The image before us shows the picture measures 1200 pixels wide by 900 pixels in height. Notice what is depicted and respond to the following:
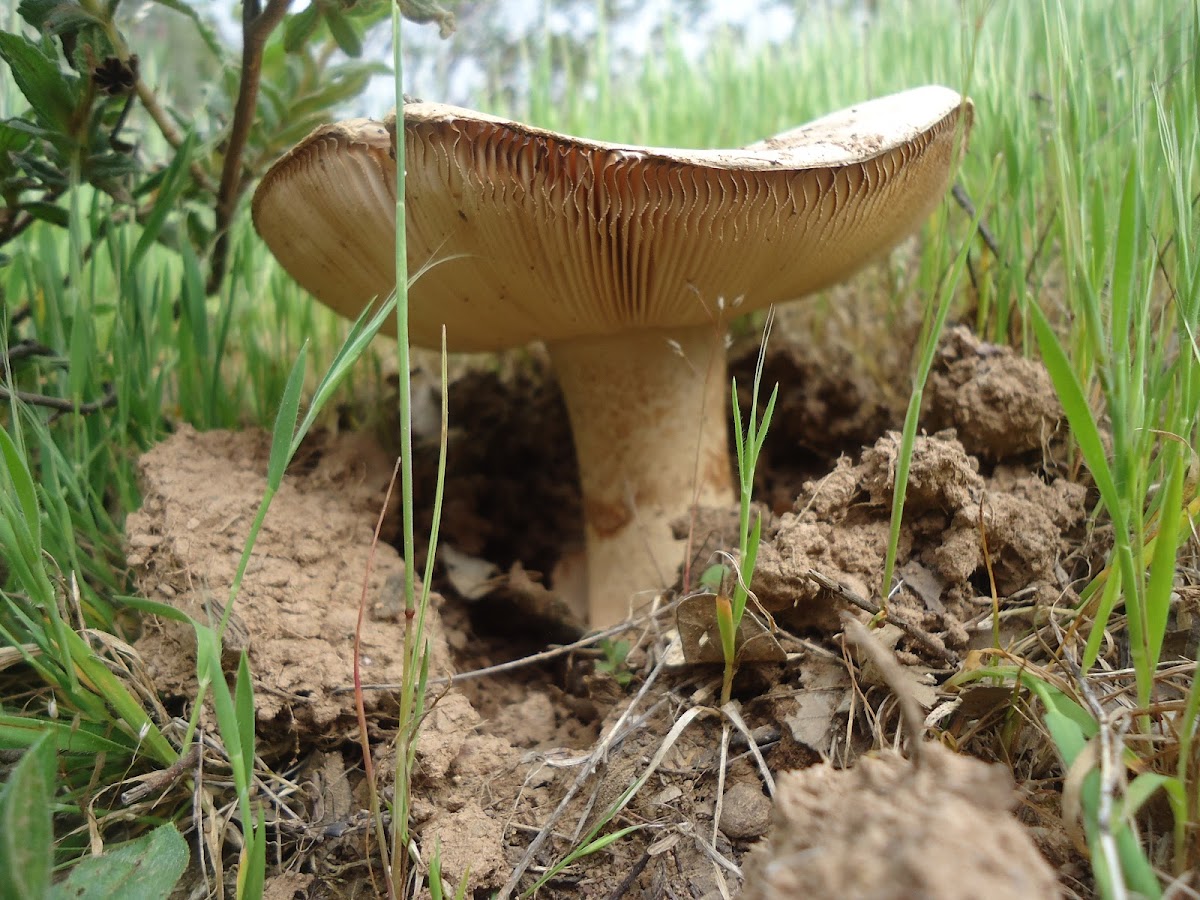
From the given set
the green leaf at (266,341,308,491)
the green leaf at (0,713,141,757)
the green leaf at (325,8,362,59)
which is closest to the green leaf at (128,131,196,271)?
the green leaf at (325,8,362,59)

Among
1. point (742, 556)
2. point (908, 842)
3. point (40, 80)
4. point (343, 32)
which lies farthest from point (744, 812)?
point (40, 80)

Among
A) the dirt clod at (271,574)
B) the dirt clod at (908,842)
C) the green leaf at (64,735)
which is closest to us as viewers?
the dirt clod at (908,842)

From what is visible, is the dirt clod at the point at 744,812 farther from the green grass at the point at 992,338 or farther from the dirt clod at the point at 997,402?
the dirt clod at the point at 997,402

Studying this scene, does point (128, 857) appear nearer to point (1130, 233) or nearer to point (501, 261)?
point (501, 261)

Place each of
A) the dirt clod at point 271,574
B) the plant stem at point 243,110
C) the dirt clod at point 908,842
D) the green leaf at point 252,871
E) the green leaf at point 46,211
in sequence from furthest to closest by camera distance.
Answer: the green leaf at point 46,211, the plant stem at point 243,110, the dirt clod at point 271,574, the green leaf at point 252,871, the dirt clod at point 908,842

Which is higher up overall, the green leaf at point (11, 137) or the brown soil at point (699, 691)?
the green leaf at point (11, 137)

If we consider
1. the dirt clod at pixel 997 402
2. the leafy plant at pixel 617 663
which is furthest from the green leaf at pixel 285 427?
the dirt clod at pixel 997 402

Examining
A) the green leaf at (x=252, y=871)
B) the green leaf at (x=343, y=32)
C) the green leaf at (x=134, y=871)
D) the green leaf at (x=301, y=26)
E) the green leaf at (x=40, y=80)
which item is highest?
the green leaf at (x=301, y=26)
